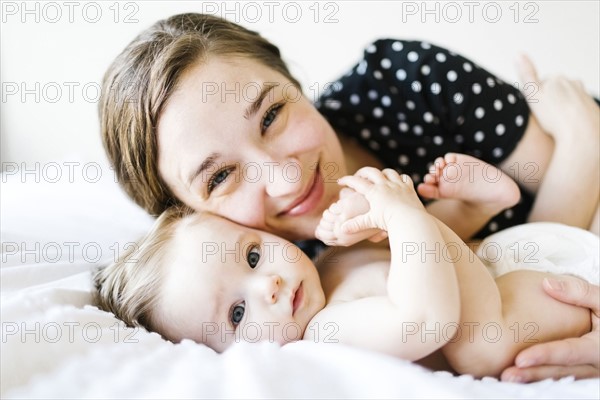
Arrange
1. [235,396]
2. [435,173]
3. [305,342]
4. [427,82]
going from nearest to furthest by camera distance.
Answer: [235,396] → [305,342] → [435,173] → [427,82]

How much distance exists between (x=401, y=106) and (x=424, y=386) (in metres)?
0.61

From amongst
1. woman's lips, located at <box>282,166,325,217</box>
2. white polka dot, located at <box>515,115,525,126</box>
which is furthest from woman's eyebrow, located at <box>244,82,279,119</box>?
white polka dot, located at <box>515,115,525,126</box>

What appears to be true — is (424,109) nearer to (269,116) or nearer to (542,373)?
(269,116)

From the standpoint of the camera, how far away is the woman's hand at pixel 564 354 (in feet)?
2.34

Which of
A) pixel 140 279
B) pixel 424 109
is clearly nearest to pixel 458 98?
pixel 424 109

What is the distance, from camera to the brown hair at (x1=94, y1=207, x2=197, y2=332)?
0.85 m

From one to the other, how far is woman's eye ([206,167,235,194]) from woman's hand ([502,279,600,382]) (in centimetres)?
46

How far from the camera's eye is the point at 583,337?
0.76 metres

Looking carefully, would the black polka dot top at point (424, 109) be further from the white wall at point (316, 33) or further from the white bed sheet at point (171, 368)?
the white wall at point (316, 33)

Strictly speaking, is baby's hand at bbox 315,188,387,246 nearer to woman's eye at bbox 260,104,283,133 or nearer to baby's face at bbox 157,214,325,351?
baby's face at bbox 157,214,325,351

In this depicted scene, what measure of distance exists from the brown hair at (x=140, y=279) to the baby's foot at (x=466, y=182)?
38 cm

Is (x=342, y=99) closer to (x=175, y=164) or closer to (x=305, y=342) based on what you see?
(x=175, y=164)

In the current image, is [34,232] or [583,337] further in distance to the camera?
[34,232]

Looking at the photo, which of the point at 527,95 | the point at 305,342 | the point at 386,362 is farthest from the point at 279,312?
the point at 527,95
